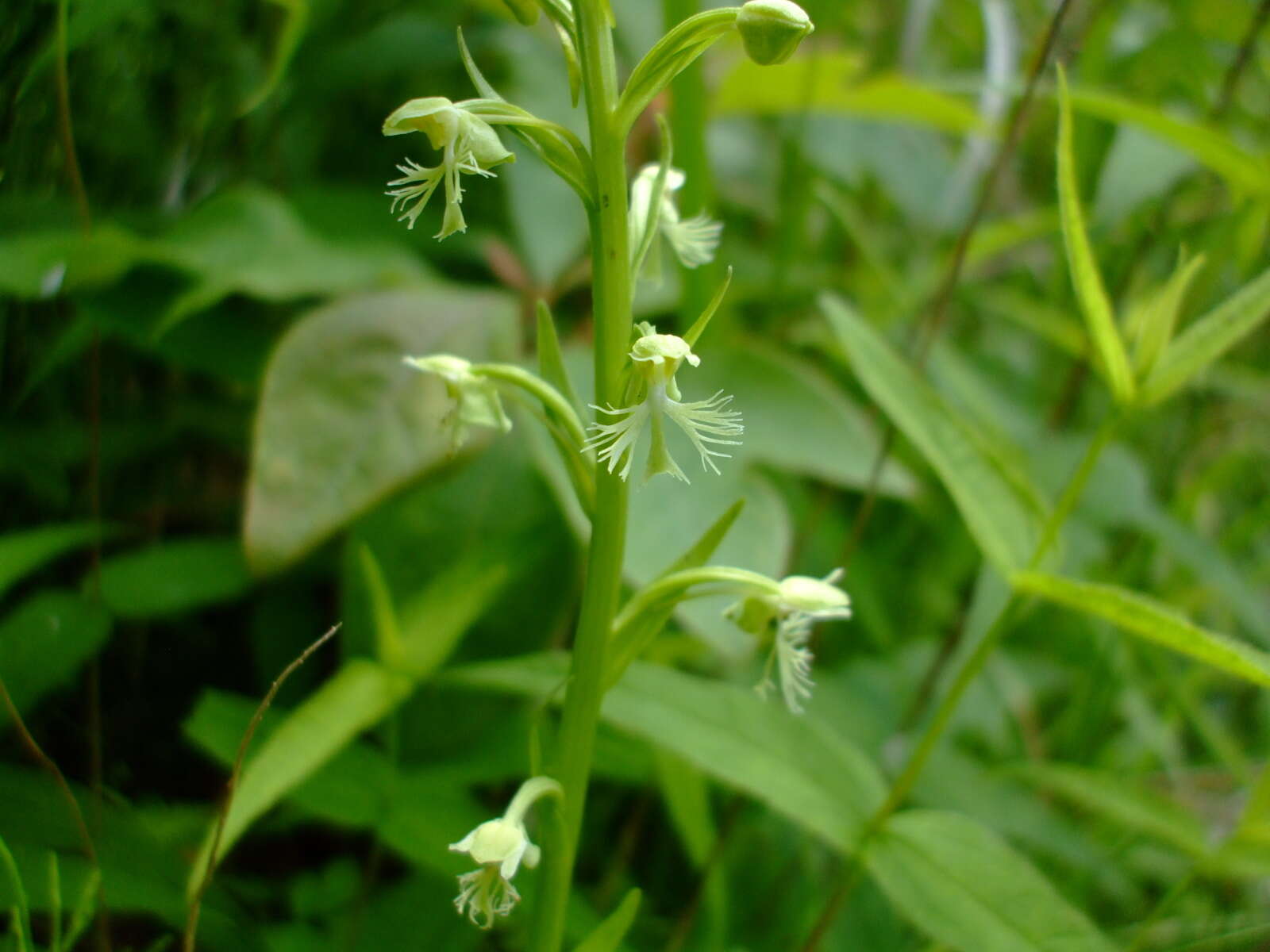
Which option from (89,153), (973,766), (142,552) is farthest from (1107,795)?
(89,153)

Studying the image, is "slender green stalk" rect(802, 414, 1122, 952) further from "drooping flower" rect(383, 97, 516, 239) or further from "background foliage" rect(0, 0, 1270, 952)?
"drooping flower" rect(383, 97, 516, 239)

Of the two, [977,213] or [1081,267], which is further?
[977,213]

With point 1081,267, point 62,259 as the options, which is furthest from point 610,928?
point 62,259

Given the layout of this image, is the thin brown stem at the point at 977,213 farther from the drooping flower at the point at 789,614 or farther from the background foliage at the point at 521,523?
the drooping flower at the point at 789,614

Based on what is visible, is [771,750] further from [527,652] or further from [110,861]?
[110,861]

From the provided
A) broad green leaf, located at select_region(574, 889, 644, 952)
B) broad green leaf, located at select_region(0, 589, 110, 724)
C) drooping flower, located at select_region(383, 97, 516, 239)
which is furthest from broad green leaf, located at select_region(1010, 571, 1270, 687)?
broad green leaf, located at select_region(0, 589, 110, 724)

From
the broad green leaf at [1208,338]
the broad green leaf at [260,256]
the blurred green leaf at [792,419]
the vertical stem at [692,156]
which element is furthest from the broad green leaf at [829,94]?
the broad green leaf at [1208,338]

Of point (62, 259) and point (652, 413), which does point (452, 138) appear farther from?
point (62, 259)
